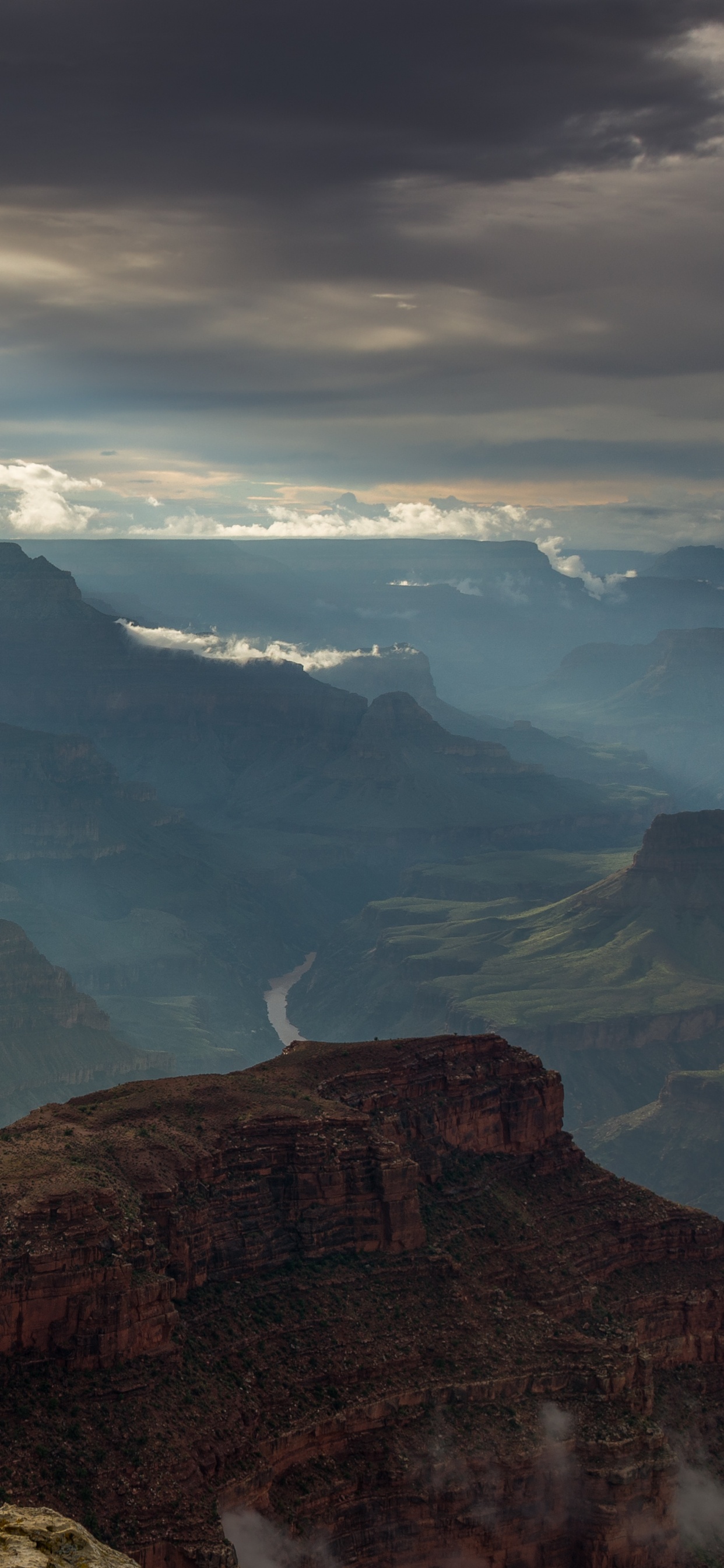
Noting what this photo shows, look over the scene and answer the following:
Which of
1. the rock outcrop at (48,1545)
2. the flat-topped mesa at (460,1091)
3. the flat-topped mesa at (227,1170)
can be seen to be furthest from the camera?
the flat-topped mesa at (460,1091)

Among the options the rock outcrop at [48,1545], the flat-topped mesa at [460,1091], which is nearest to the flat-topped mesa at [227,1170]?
the flat-topped mesa at [460,1091]

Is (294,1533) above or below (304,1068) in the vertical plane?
below

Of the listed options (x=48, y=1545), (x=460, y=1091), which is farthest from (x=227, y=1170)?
(x=48, y=1545)

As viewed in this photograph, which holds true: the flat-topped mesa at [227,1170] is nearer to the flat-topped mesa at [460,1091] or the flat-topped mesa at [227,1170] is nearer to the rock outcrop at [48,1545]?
the flat-topped mesa at [460,1091]

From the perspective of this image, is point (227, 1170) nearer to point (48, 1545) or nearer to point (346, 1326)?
point (346, 1326)

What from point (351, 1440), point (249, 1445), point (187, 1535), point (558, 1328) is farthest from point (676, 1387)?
point (187, 1535)

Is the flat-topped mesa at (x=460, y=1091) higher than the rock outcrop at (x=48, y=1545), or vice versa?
the flat-topped mesa at (x=460, y=1091)

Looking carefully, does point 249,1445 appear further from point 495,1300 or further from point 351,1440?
point 495,1300

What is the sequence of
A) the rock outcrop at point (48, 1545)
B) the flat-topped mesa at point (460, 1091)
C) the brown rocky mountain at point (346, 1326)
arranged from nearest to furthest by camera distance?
the rock outcrop at point (48, 1545), the brown rocky mountain at point (346, 1326), the flat-topped mesa at point (460, 1091)
